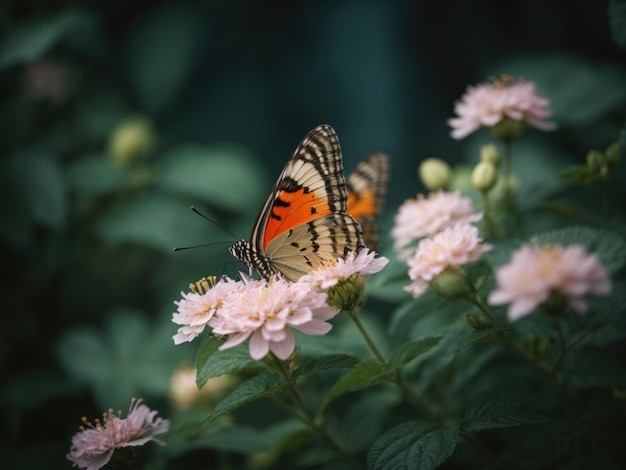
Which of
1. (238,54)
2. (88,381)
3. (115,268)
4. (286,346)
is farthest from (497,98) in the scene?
(238,54)

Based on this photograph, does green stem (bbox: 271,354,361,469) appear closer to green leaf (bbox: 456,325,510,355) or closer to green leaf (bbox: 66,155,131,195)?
green leaf (bbox: 456,325,510,355)

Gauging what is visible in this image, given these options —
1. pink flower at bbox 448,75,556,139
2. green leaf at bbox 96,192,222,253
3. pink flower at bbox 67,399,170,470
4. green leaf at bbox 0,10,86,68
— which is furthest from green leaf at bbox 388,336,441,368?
green leaf at bbox 0,10,86,68

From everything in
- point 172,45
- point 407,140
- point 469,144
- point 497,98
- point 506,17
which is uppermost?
point 172,45

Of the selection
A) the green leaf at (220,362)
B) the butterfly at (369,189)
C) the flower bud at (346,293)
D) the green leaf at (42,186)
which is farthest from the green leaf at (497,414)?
the green leaf at (42,186)

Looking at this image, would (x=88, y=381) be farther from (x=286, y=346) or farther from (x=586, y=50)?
(x=586, y=50)

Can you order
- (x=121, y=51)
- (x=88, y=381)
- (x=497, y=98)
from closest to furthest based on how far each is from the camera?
(x=497, y=98), (x=88, y=381), (x=121, y=51)

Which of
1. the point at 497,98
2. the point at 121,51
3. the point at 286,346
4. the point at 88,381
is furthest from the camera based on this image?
the point at 121,51

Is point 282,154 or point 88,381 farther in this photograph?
point 282,154
